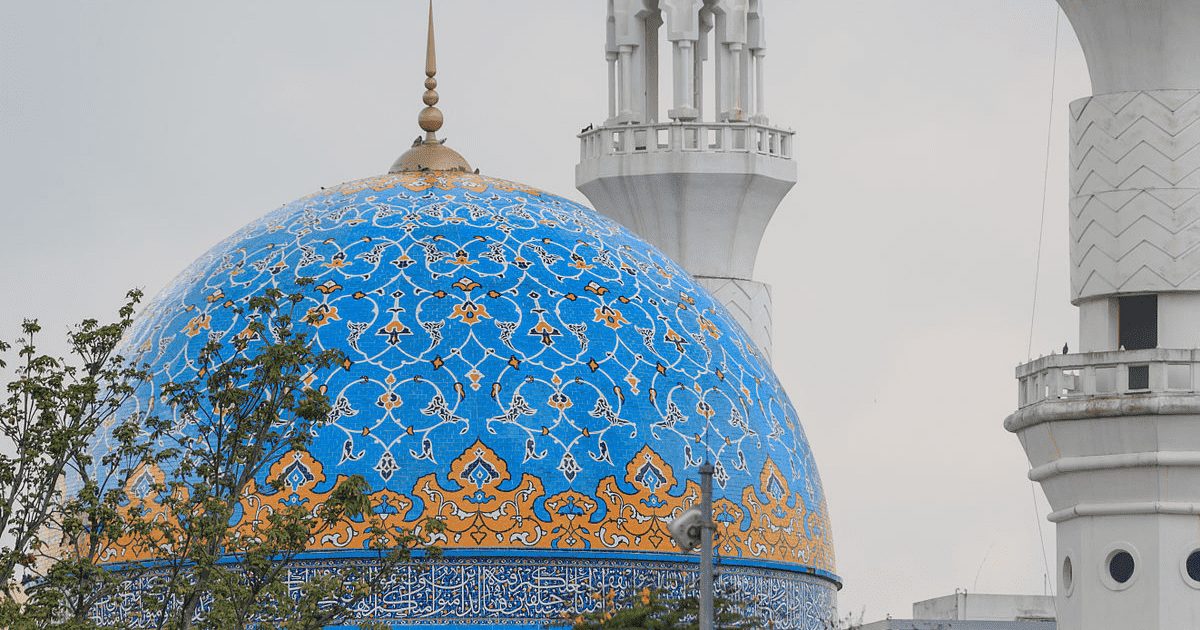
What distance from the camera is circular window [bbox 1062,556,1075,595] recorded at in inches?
915

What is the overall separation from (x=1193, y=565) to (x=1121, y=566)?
0.61 m

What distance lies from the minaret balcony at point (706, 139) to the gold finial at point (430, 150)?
11196 millimetres

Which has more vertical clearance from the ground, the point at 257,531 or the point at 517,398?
the point at 517,398

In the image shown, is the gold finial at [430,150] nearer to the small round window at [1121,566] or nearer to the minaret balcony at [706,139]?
the small round window at [1121,566]

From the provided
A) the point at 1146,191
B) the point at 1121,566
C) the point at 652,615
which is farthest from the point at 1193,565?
the point at 652,615

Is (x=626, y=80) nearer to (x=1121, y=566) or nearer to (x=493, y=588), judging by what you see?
(x=1121, y=566)

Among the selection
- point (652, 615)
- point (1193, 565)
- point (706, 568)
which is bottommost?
point (706, 568)

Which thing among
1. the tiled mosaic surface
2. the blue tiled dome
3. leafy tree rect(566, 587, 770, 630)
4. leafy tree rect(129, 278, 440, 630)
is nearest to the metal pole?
leafy tree rect(129, 278, 440, 630)

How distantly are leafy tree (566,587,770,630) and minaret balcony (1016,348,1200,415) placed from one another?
16.6ft

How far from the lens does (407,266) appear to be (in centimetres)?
1952

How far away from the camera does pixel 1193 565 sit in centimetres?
2250

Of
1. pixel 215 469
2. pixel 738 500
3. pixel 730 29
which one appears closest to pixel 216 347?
pixel 215 469

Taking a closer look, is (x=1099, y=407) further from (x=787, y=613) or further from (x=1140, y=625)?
(x=787, y=613)

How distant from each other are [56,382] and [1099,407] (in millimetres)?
10151
